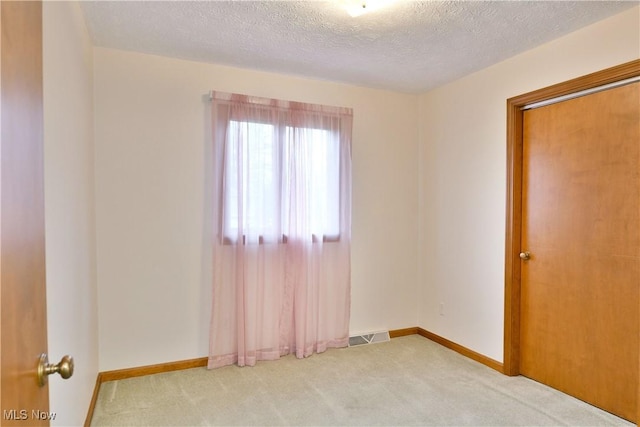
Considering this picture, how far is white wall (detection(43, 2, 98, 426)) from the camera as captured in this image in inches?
58.8

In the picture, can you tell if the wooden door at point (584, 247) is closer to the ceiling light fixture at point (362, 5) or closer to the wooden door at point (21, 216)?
the ceiling light fixture at point (362, 5)

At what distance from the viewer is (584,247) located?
256cm

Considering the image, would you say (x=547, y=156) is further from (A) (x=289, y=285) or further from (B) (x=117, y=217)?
(B) (x=117, y=217)

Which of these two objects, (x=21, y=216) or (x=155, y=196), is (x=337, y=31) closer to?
(x=155, y=196)

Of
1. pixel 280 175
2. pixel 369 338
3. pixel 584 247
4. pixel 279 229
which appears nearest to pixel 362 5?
pixel 280 175

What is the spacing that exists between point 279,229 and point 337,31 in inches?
62.6

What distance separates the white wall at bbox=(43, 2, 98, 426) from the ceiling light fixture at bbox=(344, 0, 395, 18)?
1.42 metres

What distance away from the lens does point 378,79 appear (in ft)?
11.4

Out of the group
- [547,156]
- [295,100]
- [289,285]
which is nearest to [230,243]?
[289,285]

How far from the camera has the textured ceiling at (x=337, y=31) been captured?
2.22 meters

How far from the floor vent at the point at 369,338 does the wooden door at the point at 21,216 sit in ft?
9.83

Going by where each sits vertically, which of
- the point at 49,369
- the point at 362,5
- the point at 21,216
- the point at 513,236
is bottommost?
the point at 49,369

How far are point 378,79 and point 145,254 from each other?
8.14ft

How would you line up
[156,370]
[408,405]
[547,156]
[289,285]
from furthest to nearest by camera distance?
[289,285], [156,370], [547,156], [408,405]
